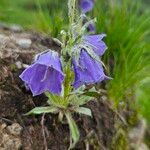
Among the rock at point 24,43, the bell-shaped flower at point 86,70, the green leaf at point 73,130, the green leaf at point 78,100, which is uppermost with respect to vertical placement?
the bell-shaped flower at point 86,70

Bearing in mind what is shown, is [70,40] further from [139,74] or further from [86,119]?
[139,74]

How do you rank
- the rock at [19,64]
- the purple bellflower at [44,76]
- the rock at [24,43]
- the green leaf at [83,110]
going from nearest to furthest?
the purple bellflower at [44,76], the green leaf at [83,110], the rock at [19,64], the rock at [24,43]

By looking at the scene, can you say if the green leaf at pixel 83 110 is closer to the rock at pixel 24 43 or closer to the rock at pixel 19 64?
the rock at pixel 19 64

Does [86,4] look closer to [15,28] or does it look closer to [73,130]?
[15,28]

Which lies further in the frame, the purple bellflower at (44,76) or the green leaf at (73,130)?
the green leaf at (73,130)

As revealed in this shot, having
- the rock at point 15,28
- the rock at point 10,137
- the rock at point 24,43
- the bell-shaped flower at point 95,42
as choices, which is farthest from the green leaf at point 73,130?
the rock at point 15,28

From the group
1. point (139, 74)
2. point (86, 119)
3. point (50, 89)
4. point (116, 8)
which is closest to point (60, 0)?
point (116, 8)

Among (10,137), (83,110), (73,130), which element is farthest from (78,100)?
(10,137)
